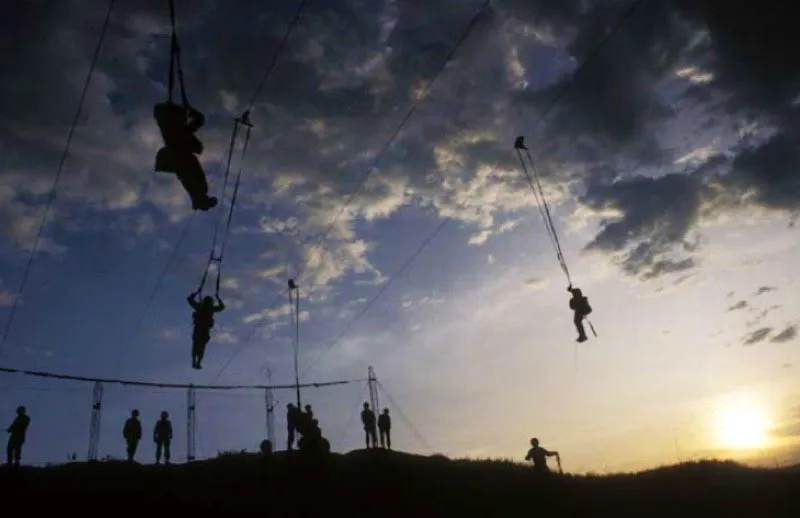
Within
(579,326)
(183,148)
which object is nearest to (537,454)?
(579,326)

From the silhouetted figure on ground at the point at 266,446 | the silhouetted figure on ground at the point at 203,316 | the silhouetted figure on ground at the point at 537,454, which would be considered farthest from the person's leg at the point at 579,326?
the silhouetted figure on ground at the point at 266,446

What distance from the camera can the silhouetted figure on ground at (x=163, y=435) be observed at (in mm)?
19375

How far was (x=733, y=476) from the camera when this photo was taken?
23.6 metres

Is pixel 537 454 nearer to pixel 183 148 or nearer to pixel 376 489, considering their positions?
pixel 376 489

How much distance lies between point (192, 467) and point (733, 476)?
22.5 meters

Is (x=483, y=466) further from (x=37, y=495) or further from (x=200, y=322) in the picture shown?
(x=37, y=495)

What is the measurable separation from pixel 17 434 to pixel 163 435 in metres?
4.48

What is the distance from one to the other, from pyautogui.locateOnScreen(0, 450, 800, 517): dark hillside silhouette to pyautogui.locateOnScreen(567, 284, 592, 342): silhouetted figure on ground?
20.4 feet

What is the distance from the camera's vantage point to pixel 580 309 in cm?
1634

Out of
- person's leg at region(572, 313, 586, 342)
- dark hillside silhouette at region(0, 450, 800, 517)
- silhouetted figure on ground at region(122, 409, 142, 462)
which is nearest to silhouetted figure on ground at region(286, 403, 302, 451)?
dark hillside silhouette at region(0, 450, 800, 517)

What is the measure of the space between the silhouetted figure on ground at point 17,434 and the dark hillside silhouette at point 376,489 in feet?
1.93

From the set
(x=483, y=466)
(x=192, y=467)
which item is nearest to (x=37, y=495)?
(x=192, y=467)

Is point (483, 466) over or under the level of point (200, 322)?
under

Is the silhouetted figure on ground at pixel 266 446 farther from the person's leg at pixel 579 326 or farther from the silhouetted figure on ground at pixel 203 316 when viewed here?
the person's leg at pixel 579 326
